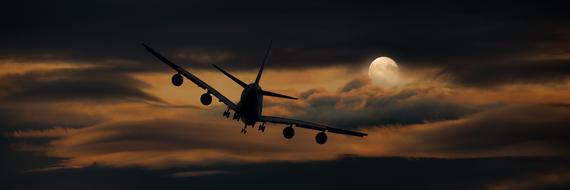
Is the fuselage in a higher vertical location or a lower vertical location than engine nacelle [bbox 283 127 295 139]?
higher

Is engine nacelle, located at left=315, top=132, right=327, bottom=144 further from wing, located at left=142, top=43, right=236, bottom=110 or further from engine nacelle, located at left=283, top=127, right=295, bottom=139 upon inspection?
wing, located at left=142, top=43, right=236, bottom=110

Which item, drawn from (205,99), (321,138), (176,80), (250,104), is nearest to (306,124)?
(321,138)

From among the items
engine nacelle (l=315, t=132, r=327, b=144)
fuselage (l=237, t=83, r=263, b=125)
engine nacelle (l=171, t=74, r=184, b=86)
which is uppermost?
engine nacelle (l=171, t=74, r=184, b=86)

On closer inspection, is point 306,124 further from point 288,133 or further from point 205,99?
point 205,99

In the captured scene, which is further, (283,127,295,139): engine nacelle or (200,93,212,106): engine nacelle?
(283,127,295,139): engine nacelle

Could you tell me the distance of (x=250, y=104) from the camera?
477 ft

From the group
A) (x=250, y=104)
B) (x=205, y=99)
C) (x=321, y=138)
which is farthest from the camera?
(x=321, y=138)

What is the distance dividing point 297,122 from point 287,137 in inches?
113

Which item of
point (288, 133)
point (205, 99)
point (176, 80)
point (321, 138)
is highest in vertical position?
point (176, 80)

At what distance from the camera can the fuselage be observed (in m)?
145

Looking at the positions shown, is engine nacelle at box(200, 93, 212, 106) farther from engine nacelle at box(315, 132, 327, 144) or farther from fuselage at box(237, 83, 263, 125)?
engine nacelle at box(315, 132, 327, 144)

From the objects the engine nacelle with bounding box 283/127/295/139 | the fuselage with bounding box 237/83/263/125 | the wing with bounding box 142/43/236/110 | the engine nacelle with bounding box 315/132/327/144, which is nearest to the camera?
the wing with bounding box 142/43/236/110

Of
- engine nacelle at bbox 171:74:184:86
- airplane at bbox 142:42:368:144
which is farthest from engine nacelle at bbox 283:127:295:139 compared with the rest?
engine nacelle at bbox 171:74:184:86

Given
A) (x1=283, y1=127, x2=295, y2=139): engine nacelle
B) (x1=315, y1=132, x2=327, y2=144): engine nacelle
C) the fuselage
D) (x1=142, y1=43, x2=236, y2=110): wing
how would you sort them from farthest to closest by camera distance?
1. (x1=315, y1=132, x2=327, y2=144): engine nacelle
2. (x1=283, y1=127, x2=295, y2=139): engine nacelle
3. the fuselage
4. (x1=142, y1=43, x2=236, y2=110): wing
